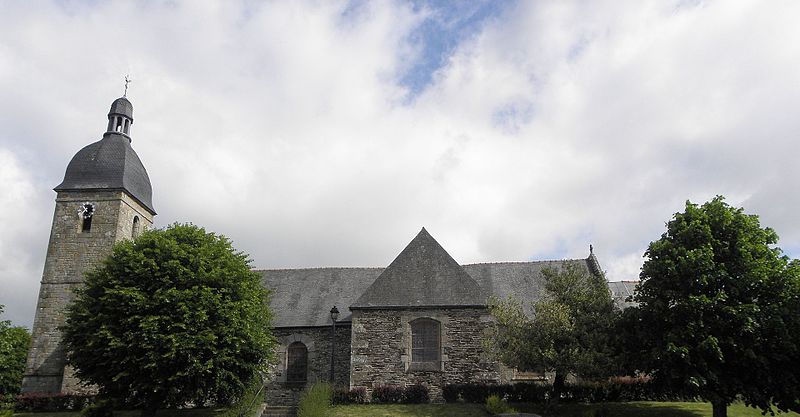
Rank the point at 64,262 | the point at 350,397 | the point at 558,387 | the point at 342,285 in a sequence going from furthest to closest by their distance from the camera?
the point at 342,285 → the point at 64,262 → the point at 350,397 → the point at 558,387

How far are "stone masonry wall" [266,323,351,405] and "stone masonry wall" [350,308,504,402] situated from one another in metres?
3.05

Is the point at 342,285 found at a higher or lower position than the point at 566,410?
higher

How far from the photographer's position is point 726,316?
17078 mm

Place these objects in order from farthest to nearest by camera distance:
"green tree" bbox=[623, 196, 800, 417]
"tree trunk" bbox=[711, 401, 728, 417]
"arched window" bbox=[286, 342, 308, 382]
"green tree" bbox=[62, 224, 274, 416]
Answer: "arched window" bbox=[286, 342, 308, 382]
"green tree" bbox=[62, 224, 274, 416]
"tree trunk" bbox=[711, 401, 728, 417]
"green tree" bbox=[623, 196, 800, 417]

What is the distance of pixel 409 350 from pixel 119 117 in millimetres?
20899

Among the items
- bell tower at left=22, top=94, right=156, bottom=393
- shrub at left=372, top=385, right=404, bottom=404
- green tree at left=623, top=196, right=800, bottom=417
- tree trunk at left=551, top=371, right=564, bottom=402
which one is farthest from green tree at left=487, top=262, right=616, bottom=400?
bell tower at left=22, top=94, right=156, bottom=393

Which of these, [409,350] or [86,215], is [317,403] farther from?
[86,215]

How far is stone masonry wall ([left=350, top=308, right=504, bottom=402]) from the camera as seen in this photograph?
23.7 metres

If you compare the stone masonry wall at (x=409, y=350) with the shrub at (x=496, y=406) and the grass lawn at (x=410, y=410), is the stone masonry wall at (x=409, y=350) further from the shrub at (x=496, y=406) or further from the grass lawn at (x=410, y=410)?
the shrub at (x=496, y=406)

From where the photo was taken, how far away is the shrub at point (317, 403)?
19.9 metres

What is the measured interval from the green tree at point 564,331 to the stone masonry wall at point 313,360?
28.0 ft

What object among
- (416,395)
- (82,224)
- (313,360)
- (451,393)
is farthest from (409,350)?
(82,224)

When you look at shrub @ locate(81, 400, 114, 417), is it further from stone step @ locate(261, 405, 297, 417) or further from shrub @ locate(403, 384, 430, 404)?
shrub @ locate(403, 384, 430, 404)

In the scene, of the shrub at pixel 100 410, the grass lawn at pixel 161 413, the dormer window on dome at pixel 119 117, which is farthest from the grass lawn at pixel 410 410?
the dormer window on dome at pixel 119 117
